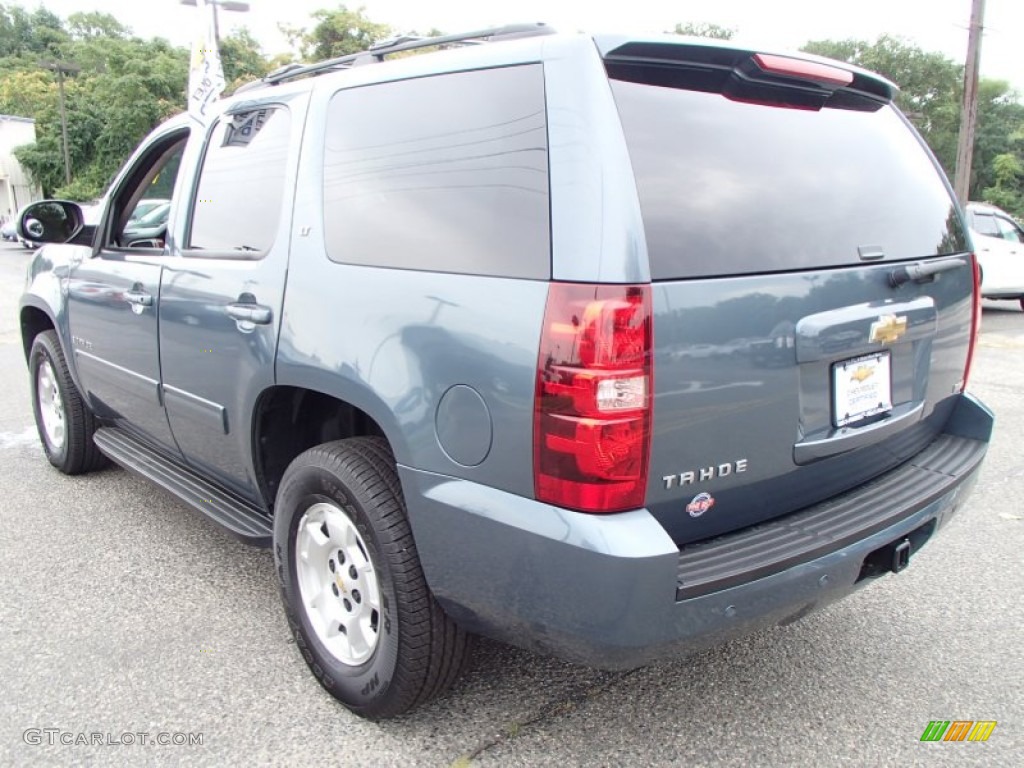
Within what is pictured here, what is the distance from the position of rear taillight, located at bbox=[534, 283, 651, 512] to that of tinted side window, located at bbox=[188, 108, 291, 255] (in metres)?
1.29

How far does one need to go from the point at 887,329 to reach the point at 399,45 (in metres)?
1.73

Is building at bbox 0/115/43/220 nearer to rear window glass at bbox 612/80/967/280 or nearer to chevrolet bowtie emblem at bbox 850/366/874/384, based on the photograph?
rear window glass at bbox 612/80/967/280

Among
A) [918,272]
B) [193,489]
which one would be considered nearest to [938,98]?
[918,272]

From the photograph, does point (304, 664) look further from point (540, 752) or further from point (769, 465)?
point (769, 465)

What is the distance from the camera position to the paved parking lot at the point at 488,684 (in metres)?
2.29

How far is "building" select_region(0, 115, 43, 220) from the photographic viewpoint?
44500 millimetres

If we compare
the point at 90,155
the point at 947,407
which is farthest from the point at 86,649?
the point at 90,155

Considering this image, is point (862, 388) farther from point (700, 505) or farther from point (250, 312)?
point (250, 312)

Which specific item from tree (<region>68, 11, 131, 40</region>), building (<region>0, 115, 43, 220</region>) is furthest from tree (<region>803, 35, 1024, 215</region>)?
tree (<region>68, 11, 131, 40</region>)

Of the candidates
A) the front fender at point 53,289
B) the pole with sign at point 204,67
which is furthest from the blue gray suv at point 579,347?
the pole with sign at point 204,67

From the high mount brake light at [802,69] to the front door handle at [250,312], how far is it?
63.6 inches

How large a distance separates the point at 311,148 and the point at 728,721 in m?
2.23

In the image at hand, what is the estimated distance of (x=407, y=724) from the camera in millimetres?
2389

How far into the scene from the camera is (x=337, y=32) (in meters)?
41.3
